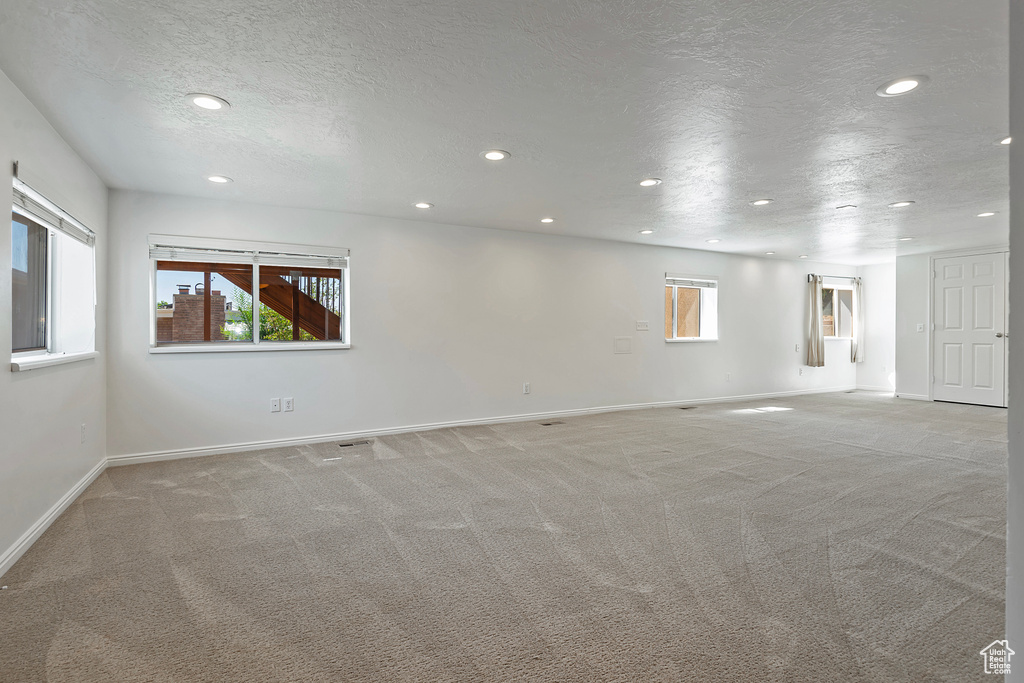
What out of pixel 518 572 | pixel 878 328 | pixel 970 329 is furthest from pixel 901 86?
pixel 878 328

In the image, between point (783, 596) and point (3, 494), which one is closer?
point (783, 596)

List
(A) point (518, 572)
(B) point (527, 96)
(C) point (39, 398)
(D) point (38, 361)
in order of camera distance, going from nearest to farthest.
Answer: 1. (A) point (518, 572)
2. (B) point (527, 96)
3. (D) point (38, 361)
4. (C) point (39, 398)

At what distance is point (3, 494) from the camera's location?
255 centimetres

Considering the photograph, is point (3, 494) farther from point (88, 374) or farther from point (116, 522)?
point (88, 374)

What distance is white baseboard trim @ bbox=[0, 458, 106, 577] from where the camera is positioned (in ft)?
8.41

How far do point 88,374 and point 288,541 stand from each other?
7.69 ft

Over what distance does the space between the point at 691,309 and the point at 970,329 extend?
3851 millimetres

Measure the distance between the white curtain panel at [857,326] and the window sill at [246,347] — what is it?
29.2 ft

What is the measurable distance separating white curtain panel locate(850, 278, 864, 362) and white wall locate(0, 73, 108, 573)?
35.7 feet

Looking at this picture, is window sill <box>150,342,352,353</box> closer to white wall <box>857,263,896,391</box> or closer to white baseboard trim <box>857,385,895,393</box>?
white baseboard trim <box>857,385,895,393</box>

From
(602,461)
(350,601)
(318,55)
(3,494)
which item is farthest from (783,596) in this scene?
(3,494)

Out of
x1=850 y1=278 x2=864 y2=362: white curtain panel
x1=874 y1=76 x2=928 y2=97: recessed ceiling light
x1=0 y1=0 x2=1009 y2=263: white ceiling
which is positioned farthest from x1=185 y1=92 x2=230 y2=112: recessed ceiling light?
x1=850 y1=278 x2=864 y2=362: white curtain panel

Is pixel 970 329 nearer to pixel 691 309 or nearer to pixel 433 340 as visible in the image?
pixel 691 309

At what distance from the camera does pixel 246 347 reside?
196 inches
